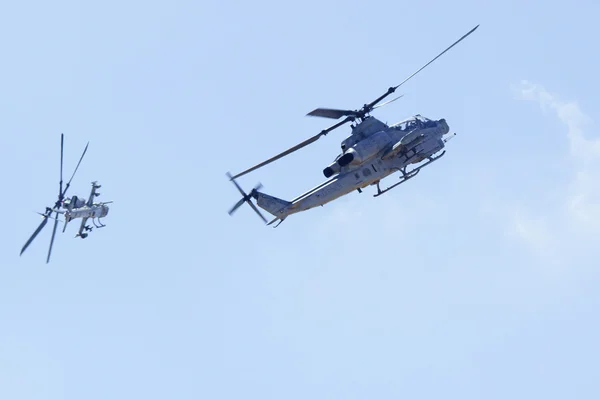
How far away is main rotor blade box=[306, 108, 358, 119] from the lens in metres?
36.6

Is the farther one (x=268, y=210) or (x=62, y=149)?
(x=62, y=149)

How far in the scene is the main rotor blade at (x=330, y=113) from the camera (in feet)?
120

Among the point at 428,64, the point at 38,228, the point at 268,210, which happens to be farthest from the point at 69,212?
the point at 428,64

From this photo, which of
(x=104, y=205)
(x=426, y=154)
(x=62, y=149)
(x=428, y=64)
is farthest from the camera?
(x=104, y=205)

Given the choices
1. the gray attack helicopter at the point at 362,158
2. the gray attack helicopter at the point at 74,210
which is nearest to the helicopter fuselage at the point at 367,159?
the gray attack helicopter at the point at 362,158

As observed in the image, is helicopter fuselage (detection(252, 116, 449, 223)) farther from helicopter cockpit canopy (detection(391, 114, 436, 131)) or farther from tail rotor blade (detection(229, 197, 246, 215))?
tail rotor blade (detection(229, 197, 246, 215))

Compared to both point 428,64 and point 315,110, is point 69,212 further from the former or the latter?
point 428,64

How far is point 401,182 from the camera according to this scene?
38031mm

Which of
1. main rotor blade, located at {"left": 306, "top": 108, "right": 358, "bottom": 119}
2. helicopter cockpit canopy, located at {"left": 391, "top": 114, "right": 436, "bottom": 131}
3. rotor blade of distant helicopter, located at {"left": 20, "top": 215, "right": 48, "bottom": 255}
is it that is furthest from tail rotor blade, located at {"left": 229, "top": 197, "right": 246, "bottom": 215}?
rotor blade of distant helicopter, located at {"left": 20, "top": 215, "right": 48, "bottom": 255}

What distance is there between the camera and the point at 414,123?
40.2 metres

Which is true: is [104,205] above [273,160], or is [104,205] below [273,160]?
above

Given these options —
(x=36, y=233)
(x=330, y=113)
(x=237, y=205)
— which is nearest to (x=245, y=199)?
(x=237, y=205)

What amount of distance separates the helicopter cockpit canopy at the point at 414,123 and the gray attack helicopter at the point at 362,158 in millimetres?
120

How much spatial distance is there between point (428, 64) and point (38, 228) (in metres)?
22.0
